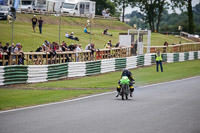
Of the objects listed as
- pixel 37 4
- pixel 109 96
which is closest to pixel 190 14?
pixel 37 4

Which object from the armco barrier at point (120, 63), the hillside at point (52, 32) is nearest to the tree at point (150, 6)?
the hillside at point (52, 32)

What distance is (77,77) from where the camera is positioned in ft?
84.0

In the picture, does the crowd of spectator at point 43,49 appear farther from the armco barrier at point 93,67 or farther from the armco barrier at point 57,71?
the armco barrier at point 93,67

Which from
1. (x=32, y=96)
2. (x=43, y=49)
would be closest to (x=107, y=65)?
(x=43, y=49)

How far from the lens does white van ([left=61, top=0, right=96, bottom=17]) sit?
5966 cm

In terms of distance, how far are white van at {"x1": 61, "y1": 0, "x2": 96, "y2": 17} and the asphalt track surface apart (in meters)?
44.4

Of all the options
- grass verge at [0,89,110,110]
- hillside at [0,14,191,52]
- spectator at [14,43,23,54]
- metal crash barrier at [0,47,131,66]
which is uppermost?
hillside at [0,14,191,52]

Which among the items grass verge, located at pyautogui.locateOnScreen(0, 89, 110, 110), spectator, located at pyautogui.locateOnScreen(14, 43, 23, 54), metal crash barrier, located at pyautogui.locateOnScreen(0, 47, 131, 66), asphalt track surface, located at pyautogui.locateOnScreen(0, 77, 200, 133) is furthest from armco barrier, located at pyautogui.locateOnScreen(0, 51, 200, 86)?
asphalt track surface, located at pyautogui.locateOnScreen(0, 77, 200, 133)

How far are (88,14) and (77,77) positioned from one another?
3847cm

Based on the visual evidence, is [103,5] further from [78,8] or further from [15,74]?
[15,74]

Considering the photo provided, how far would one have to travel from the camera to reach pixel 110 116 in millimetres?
11703

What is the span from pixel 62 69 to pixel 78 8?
126 feet

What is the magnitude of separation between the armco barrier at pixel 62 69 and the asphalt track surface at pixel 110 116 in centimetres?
575

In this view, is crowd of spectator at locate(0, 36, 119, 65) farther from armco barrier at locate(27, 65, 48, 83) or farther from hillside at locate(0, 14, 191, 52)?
hillside at locate(0, 14, 191, 52)
